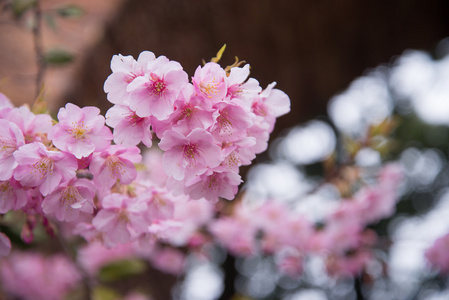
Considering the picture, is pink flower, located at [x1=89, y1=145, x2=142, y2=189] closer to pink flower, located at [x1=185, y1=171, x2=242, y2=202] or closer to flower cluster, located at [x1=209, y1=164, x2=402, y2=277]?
pink flower, located at [x1=185, y1=171, x2=242, y2=202]

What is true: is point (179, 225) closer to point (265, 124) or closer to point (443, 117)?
point (265, 124)

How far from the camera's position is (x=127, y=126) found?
456 mm

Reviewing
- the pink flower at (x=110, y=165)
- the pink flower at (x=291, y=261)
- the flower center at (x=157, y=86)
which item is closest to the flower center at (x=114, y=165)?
the pink flower at (x=110, y=165)

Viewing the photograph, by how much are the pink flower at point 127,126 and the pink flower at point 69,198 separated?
0.07 metres

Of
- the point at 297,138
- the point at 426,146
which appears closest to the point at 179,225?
the point at 297,138

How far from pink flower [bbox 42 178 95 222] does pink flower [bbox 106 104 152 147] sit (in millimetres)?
74

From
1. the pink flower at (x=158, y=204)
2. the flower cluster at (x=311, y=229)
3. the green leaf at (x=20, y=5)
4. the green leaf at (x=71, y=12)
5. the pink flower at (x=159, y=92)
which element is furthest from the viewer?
the flower cluster at (x=311, y=229)

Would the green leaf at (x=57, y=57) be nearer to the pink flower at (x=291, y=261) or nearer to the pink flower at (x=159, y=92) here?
the pink flower at (x=159, y=92)

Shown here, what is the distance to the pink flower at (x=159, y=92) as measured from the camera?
0.43 meters

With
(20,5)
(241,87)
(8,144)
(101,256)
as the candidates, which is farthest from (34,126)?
(101,256)

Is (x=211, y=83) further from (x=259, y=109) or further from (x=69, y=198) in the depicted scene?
(x=69, y=198)

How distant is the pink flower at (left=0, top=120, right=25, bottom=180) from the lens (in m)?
0.45

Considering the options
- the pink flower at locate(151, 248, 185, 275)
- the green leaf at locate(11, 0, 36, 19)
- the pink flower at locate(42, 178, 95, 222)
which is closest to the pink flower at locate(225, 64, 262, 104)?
the pink flower at locate(42, 178, 95, 222)

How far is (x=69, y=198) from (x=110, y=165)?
6 centimetres
